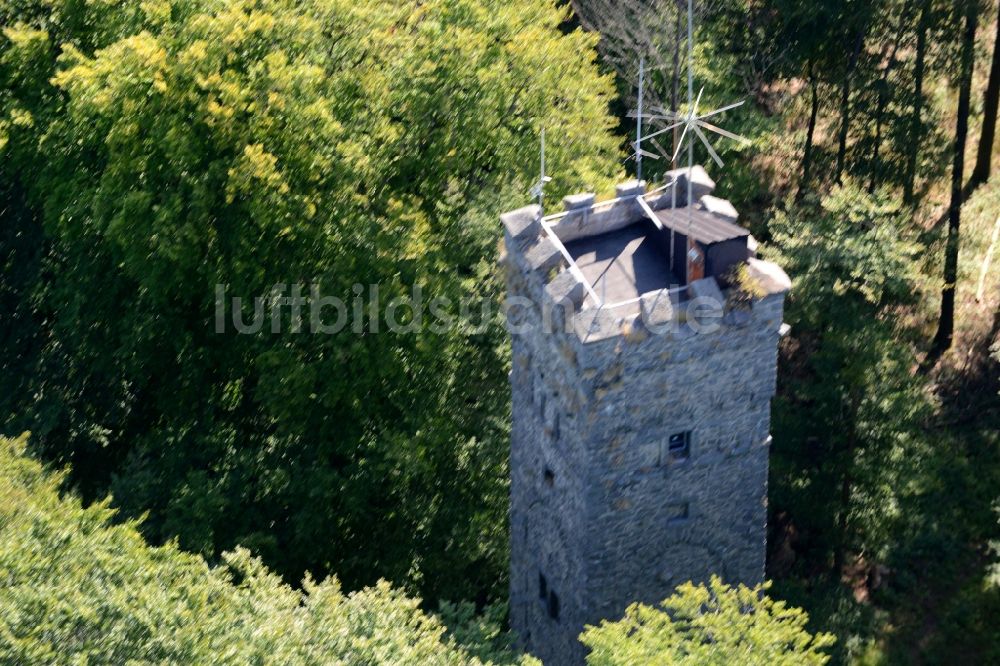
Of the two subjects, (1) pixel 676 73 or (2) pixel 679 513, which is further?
(1) pixel 676 73

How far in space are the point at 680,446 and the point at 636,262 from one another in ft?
10.9

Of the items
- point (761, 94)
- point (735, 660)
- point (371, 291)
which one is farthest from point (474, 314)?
point (761, 94)

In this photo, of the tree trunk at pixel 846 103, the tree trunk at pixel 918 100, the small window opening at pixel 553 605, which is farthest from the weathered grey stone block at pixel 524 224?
the tree trunk at pixel 846 103

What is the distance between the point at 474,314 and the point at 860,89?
1355cm

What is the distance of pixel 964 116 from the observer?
3581 cm

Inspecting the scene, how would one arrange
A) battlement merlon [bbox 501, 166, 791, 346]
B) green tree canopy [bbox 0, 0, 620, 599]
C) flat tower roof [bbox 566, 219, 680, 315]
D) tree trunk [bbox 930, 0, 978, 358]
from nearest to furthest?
battlement merlon [bbox 501, 166, 791, 346] → flat tower roof [bbox 566, 219, 680, 315] → green tree canopy [bbox 0, 0, 620, 599] → tree trunk [bbox 930, 0, 978, 358]

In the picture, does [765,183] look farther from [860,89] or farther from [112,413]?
[112,413]

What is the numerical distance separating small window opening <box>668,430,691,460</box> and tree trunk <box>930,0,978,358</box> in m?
14.3

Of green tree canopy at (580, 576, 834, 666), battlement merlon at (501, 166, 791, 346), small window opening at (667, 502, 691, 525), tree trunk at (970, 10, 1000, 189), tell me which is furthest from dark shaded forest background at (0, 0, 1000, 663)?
green tree canopy at (580, 576, 834, 666)

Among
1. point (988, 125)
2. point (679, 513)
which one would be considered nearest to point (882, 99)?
point (988, 125)

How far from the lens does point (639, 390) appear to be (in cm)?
2306

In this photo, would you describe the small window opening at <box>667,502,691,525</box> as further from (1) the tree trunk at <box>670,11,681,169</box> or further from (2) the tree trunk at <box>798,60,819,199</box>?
(2) the tree trunk at <box>798,60,819,199</box>

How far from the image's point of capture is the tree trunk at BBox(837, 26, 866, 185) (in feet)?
124

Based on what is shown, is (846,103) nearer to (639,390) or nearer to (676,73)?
(676,73)
